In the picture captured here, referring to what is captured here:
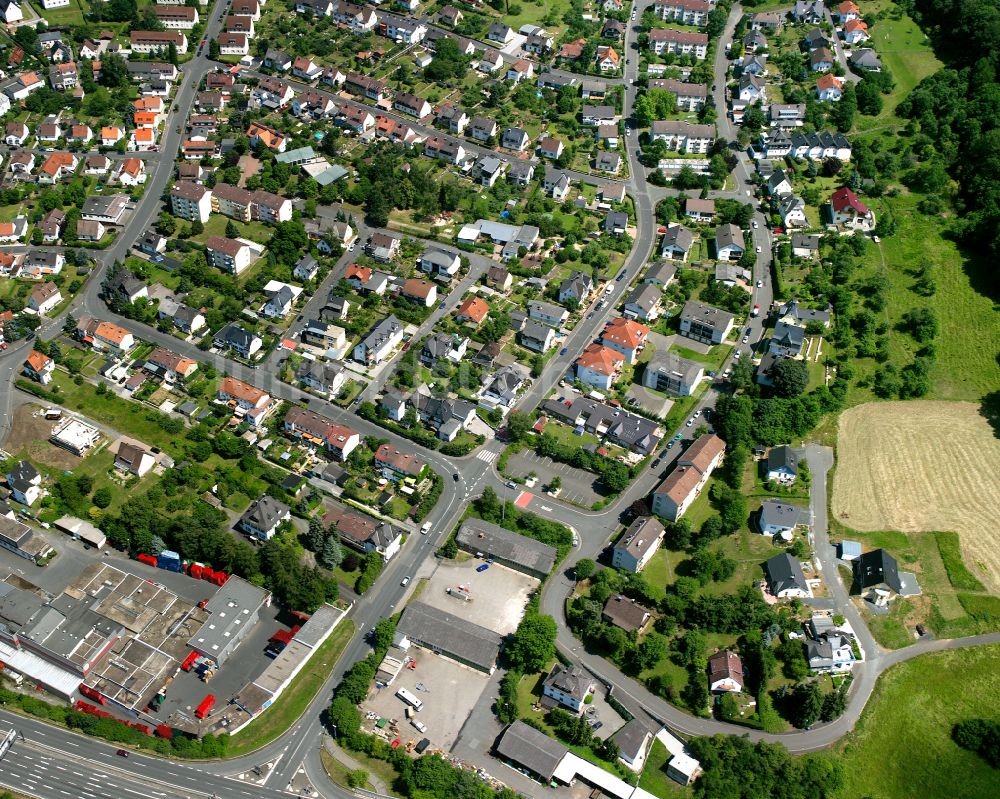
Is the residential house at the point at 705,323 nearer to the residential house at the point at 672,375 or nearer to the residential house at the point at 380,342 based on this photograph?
the residential house at the point at 672,375

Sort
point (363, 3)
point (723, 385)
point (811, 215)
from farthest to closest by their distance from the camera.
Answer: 1. point (363, 3)
2. point (811, 215)
3. point (723, 385)

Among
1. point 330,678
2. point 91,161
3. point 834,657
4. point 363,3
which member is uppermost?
point 363,3

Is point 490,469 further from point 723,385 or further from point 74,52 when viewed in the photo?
point 74,52

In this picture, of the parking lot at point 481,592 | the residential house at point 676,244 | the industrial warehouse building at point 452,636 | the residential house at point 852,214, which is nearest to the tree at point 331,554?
the parking lot at point 481,592

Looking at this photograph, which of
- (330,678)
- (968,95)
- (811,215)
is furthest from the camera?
(968,95)

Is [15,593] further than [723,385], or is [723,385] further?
[723,385]

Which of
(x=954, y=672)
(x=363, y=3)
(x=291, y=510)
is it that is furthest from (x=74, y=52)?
(x=954, y=672)

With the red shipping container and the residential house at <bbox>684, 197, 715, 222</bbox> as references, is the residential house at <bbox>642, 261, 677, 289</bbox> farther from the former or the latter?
the red shipping container
